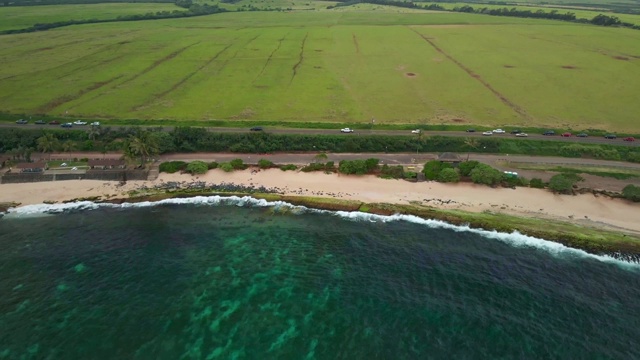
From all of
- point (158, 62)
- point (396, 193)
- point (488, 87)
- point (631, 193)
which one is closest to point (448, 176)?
point (396, 193)

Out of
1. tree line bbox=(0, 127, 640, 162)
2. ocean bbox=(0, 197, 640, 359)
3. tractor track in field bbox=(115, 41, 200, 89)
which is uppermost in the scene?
tractor track in field bbox=(115, 41, 200, 89)

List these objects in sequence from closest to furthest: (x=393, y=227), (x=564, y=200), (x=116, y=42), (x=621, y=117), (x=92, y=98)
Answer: (x=393, y=227) → (x=564, y=200) → (x=621, y=117) → (x=92, y=98) → (x=116, y=42)

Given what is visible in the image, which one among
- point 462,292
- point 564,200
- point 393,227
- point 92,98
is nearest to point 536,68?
point 564,200

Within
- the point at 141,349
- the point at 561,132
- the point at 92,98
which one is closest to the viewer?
the point at 141,349

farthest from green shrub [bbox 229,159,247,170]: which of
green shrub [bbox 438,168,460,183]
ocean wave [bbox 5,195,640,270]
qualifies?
green shrub [bbox 438,168,460,183]

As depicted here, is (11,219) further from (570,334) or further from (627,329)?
(627,329)

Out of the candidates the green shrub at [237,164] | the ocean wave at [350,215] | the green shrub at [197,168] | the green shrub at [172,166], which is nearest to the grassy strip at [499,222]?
the ocean wave at [350,215]

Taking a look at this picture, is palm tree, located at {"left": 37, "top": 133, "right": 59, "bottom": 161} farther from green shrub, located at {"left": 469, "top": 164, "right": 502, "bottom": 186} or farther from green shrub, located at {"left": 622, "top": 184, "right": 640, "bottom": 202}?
green shrub, located at {"left": 622, "top": 184, "right": 640, "bottom": 202}
